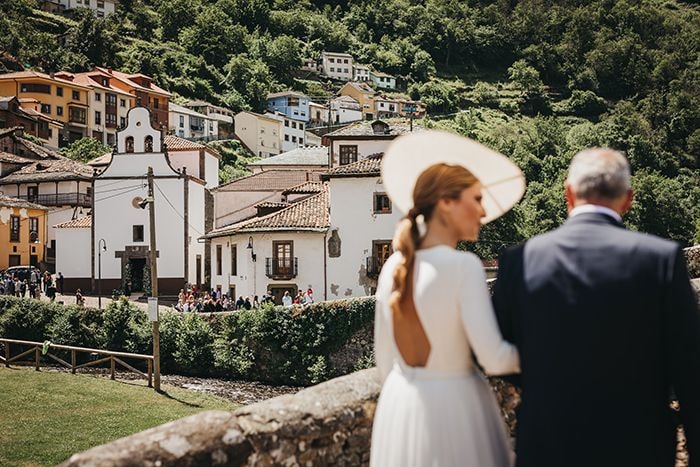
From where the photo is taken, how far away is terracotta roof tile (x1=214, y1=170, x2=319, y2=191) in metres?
58.0

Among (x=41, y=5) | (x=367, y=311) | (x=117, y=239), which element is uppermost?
(x=41, y=5)

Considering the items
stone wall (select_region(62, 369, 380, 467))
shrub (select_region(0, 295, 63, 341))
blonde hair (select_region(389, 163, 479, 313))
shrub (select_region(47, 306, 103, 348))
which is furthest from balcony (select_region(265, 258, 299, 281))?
blonde hair (select_region(389, 163, 479, 313))

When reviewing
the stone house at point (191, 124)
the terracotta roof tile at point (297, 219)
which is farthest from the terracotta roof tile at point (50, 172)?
the stone house at point (191, 124)

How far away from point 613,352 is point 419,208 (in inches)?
40.1

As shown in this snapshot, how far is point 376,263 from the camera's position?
45594 mm

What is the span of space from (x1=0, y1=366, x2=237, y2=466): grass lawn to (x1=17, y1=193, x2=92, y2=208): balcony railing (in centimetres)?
3432

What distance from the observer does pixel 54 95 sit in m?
108

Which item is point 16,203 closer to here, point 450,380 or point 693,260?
point 693,260

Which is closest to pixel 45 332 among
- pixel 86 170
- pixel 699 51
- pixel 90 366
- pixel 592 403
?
pixel 90 366

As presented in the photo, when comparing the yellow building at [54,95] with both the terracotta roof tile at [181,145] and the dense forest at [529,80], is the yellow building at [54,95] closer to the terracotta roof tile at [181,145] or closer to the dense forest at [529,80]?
the dense forest at [529,80]

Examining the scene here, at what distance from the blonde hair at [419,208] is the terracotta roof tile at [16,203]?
67.5m

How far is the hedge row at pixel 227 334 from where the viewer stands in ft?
120

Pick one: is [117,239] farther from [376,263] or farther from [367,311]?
[367,311]

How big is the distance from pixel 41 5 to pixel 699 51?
128567 mm
